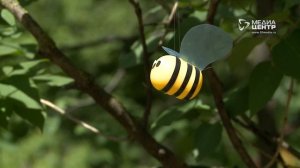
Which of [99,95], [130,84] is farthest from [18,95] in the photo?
[130,84]

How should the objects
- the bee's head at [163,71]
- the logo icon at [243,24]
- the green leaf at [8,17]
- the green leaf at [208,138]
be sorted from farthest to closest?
1. the green leaf at [208,138]
2. the green leaf at [8,17]
3. the logo icon at [243,24]
4. the bee's head at [163,71]

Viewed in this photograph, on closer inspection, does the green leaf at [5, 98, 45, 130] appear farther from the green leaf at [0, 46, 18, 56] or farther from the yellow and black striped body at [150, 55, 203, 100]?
the yellow and black striped body at [150, 55, 203, 100]

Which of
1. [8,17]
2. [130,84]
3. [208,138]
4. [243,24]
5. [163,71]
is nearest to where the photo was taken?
[163,71]

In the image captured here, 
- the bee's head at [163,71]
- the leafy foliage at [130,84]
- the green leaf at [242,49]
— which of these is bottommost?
the leafy foliage at [130,84]

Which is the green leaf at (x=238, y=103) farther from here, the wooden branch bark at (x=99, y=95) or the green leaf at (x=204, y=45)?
the green leaf at (x=204, y=45)

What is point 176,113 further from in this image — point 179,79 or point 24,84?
point 179,79

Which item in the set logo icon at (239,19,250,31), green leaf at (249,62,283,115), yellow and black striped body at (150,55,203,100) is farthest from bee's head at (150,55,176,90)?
green leaf at (249,62,283,115)

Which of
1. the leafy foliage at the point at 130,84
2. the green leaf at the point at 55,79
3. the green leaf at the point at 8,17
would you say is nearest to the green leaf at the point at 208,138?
the leafy foliage at the point at 130,84
